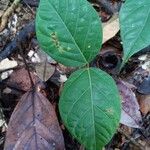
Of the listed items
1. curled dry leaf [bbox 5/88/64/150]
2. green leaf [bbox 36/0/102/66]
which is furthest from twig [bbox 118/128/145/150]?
green leaf [bbox 36/0/102/66]

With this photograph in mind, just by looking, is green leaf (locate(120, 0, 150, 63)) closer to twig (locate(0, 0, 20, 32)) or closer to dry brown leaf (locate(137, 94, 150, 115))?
dry brown leaf (locate(137, 94, 150, 115))

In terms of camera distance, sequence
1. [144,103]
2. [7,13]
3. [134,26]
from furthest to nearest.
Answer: [7,13]
[144,103]
[134,26]

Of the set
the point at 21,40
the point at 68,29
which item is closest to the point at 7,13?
the point at 21,40

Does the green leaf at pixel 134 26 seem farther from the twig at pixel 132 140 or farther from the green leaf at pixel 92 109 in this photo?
the twig at pixel 132 140

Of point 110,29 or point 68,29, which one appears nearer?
point 68,29

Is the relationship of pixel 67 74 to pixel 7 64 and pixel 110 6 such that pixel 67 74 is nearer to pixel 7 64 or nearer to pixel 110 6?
pixel 7 64

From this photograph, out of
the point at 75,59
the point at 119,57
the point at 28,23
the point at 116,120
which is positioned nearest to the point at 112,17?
the point at 119,57

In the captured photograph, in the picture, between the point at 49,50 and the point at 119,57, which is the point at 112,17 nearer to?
the point at 119,57
